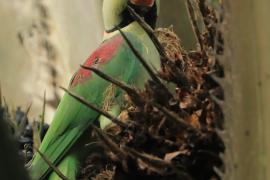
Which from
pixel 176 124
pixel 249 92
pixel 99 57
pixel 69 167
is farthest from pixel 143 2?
pixel 249 92

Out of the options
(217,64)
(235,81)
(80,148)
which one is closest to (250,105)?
(235,81)

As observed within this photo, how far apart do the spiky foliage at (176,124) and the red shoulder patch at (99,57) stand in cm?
64

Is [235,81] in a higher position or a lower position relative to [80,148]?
higher

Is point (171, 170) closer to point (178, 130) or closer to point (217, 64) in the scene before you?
point (178, 130)

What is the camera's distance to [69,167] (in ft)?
6.03

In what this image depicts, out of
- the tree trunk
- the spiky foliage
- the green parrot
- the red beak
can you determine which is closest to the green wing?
the green parrot

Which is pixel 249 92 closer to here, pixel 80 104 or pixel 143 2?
pixel 80 104

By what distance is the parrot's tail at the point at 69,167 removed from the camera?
182cm

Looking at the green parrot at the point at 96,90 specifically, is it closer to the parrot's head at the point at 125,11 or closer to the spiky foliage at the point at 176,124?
the parrot's head at the point at 125,11

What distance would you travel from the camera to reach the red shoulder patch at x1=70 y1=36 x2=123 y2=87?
2.03 m

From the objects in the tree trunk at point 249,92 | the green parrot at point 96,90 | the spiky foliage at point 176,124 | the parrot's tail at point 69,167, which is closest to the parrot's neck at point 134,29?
the green parrot at point 96,90

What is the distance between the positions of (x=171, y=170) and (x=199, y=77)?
0.58 ft

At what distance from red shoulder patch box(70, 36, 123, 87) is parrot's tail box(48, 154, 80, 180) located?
245 millimetres

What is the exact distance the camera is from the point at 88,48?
3486 millimetres
